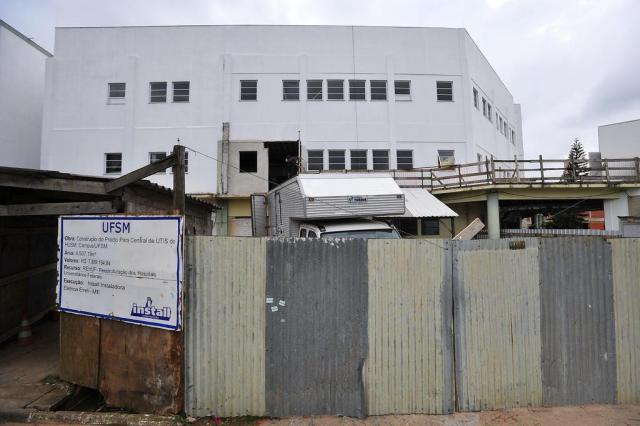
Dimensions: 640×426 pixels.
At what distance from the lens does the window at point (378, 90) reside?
19.1 metres

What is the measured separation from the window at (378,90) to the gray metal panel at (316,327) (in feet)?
53.8

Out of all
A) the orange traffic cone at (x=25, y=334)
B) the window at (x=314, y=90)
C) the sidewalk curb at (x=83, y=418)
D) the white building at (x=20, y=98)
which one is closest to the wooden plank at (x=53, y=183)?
the sidewalk curb at (x=83, y=418)

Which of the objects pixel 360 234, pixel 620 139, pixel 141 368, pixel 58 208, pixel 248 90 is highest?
pixel 620 139

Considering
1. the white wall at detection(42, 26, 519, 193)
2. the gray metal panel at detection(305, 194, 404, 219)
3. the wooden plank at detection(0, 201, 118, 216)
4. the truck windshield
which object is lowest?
the truck windshield

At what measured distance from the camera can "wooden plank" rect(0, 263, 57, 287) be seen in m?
6.93

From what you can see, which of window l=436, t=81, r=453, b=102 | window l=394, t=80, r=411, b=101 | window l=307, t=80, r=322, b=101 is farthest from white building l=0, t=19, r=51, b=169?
window l=436, t=81, r=453, b=102

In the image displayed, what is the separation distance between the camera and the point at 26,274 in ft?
24.8

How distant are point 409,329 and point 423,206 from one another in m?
10.9

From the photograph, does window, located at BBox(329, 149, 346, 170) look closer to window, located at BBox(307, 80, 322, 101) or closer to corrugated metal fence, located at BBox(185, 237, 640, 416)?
window, located at BBox(307, 80, 322, 101)

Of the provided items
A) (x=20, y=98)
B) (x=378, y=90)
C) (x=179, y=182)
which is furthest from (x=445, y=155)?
(x=20, y=98)

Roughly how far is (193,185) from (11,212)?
1320 centimetres

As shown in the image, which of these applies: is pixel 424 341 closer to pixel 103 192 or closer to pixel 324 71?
pixel 103 192

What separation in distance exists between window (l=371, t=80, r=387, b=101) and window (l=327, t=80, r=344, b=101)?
177 cm

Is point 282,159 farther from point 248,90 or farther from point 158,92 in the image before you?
point 158,92
